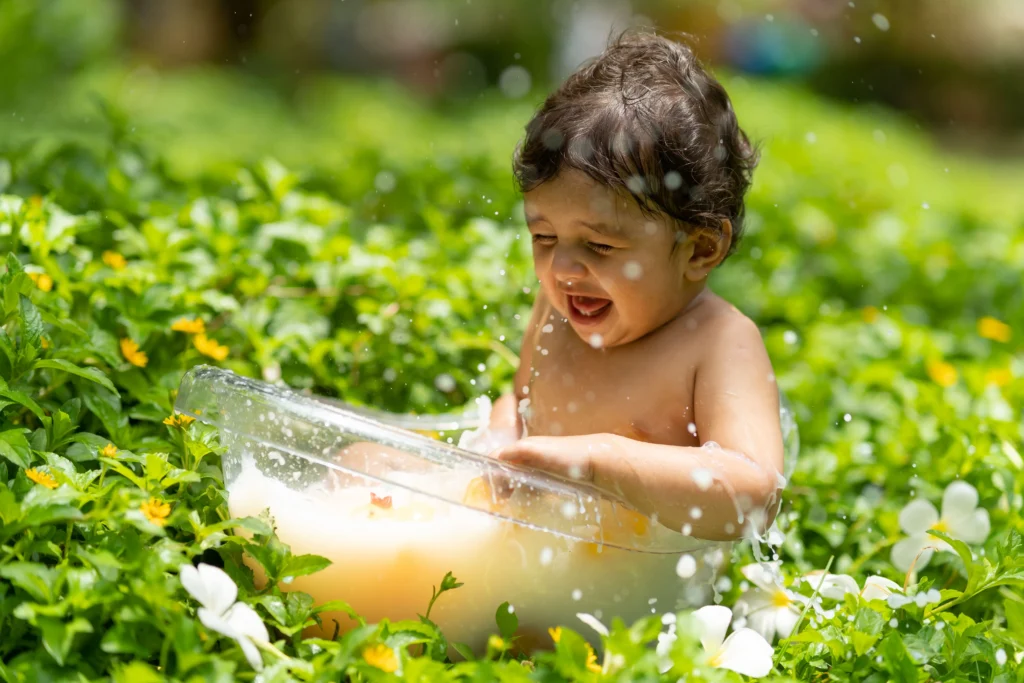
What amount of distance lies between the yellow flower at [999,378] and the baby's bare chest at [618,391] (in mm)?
1454

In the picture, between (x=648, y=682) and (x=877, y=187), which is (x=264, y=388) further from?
(x=877, y=187)

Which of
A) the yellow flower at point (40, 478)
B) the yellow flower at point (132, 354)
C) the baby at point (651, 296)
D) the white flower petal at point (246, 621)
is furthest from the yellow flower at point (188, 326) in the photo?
the white flower petal at point (246, 621)

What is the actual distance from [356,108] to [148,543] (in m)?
7.97

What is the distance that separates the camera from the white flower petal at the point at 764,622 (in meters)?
1.86

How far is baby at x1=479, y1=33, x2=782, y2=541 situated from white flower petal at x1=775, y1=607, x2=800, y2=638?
0.62 feet

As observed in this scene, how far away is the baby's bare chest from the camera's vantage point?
1.85 meters

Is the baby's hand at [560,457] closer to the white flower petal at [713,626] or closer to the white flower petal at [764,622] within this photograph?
the white flower petal at [713,626]

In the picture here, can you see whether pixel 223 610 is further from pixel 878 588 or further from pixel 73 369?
pixel 878 588

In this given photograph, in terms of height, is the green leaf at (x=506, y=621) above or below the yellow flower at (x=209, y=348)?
below

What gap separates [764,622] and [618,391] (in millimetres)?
458

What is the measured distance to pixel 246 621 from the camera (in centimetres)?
144

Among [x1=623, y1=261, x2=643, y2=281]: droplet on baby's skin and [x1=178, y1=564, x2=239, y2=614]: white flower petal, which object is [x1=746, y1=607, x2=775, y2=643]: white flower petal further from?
[x1=178, y1=564, x2=239, y2=614]: white flower petal

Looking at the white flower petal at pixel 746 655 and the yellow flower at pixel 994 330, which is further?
the yellow flower at pixel 994 330

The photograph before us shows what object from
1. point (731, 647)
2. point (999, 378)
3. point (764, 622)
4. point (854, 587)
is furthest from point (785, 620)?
point (999, 378)
